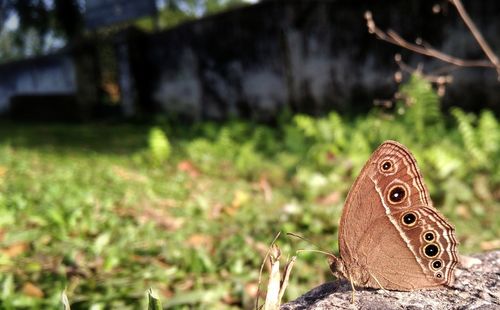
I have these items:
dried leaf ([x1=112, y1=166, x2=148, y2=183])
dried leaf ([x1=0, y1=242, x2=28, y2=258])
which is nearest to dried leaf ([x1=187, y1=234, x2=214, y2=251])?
dried leaf ([x1=0, y1=242, x2=28, y2=258])

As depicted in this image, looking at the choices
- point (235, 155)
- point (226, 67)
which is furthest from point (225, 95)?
point (235, 155)

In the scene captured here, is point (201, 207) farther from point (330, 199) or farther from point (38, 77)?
point (38, 77)

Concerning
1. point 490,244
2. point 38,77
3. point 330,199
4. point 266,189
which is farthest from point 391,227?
point 38,77

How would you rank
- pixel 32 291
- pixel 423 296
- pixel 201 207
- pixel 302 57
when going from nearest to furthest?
pixel 423 296 → pixel 32 291 → pixel 201 207 → pixel 302 57

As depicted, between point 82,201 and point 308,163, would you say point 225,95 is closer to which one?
point 308,163

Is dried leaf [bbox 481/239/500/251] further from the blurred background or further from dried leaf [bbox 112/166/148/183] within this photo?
dried leaf [bbox 112/166/148/183]

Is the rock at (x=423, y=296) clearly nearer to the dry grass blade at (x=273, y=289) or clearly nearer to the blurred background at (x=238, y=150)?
the dry grass blade at (x=273, y=289)
